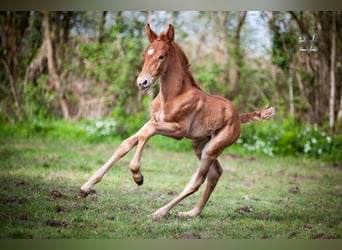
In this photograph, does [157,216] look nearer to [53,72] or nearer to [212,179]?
[212,179]

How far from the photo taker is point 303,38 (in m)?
5.66

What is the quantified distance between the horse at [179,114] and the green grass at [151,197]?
0.26 m

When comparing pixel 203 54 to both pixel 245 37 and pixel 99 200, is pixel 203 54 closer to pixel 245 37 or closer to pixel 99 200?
pixel 245 37

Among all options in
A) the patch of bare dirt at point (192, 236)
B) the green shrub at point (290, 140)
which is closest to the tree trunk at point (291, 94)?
the green shrub at point (290, 140)

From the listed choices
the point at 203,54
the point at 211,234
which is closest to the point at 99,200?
the point at 211,234

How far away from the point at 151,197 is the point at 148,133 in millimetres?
1039

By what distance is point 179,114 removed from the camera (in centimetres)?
439

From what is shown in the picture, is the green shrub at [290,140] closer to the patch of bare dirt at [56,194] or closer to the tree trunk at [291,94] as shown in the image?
the tree trunk at [291,94]

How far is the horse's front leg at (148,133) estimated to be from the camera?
4.11 meters

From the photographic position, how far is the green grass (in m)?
4.64

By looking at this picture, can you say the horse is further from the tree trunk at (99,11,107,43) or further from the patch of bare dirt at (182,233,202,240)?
the tree trunk at (99,11,107,43)

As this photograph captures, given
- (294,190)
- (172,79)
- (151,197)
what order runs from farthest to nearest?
(294,190), (151,197), (172,79)

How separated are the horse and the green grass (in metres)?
0.26

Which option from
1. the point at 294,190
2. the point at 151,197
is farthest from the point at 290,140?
the point at 151,197
